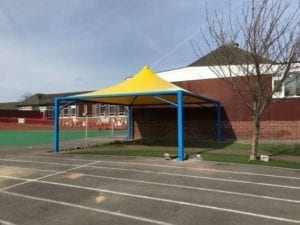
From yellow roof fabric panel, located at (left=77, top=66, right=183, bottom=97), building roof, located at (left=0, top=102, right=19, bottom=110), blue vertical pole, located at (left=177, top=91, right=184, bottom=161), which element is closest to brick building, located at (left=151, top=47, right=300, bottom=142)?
yellow roof fabric panel, located at (left=77, top=66, right=183, bottom=97)

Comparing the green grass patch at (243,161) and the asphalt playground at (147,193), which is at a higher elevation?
the green grass patch at (243,161)

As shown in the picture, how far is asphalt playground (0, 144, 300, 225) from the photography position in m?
7.87

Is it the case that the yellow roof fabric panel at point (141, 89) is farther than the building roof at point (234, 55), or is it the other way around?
the yellow roof fabric panel at point (141, 89)

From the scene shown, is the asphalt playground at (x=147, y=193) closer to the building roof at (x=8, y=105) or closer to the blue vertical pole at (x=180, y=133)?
the blue vertical pole at (x=180, y=133)

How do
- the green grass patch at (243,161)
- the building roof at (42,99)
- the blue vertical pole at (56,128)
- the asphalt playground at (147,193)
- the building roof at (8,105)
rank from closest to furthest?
the asphalt playground at (147,193) → the green grass patch at (243,161) → the blue vertical pole at (56,128) → the building roof at (42,99) → the building roof at (8,105)

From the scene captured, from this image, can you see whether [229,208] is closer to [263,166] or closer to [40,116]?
[263,166]

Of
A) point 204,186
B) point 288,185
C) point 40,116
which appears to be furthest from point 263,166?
point 40,116

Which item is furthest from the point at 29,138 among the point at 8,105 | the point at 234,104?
the point at 8,105

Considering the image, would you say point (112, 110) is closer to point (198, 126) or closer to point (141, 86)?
point (198, 126)

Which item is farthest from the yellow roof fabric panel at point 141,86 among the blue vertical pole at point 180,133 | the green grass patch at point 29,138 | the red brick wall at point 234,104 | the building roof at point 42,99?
the building roof at point 42,99

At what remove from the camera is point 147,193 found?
10078 mm

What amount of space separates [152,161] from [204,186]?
17.3ft

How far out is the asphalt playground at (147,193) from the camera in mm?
7867

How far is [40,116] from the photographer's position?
72438mm
